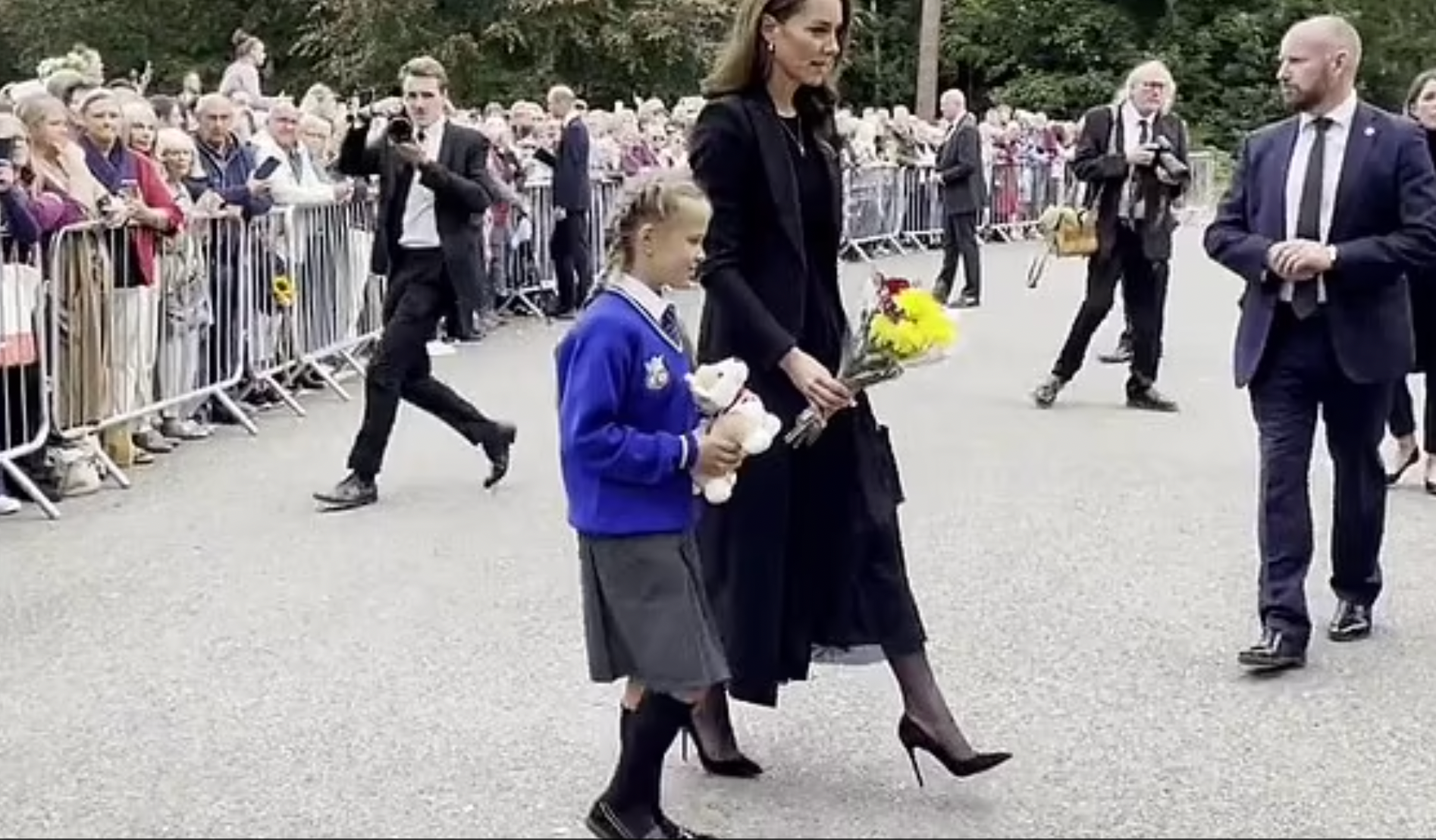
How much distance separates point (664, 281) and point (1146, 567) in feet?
14.0

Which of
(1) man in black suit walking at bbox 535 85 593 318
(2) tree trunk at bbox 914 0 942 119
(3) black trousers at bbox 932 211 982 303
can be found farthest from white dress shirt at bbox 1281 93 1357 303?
(2) tree trunk at bbox 914 0 942 119

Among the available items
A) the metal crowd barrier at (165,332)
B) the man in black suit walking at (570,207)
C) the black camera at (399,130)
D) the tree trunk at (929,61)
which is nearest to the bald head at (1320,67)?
the black camera at (399,130)

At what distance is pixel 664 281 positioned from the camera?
5.06 meters

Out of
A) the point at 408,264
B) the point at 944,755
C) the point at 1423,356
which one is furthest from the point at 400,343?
the point at 944,755

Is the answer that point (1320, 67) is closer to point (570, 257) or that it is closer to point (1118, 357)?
point (1118, 357)

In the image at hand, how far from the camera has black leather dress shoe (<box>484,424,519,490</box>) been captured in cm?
1054

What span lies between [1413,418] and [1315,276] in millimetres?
4055

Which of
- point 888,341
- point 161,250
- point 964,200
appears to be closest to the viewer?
point 888,341

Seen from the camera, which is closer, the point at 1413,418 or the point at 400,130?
the point at 400,130

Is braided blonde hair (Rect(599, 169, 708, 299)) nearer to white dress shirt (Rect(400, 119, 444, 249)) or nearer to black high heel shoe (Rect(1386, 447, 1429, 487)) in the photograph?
white dress shirt (Rect(400, 119, 444, 249))

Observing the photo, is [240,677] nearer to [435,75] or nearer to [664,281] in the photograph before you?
[664,281]

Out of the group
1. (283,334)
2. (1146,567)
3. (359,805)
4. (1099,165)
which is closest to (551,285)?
(283,334)

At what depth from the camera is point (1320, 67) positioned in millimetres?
7105

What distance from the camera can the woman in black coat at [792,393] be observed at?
550cm
